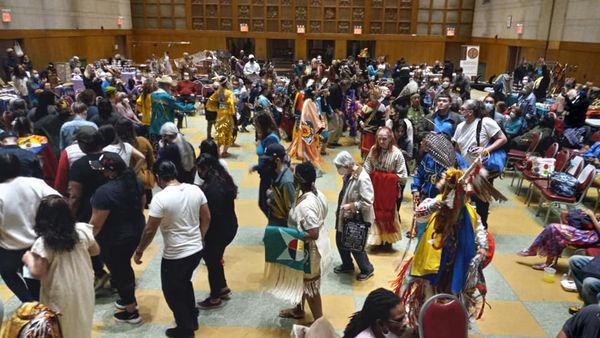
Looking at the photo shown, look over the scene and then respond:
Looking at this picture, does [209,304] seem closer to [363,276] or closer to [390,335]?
[363,276]

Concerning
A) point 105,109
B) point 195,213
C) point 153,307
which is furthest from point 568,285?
point 105,109

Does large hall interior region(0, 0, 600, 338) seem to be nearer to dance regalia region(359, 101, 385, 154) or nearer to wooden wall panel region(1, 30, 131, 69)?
dance regalia region(359, 101, 385, 154)

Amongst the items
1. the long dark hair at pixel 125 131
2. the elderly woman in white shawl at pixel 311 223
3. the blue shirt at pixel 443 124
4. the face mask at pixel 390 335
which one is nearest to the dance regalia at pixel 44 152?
the long dark hair at pixel 125 131

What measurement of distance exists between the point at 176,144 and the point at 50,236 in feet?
8.16

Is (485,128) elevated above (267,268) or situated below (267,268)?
above

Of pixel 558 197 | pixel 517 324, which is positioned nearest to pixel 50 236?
pixel 517 324

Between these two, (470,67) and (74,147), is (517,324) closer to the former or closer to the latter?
(74,147)

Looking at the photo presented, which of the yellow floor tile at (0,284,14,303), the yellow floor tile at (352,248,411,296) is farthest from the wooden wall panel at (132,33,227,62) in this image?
the yellow floor tile at (0,284,14,303)

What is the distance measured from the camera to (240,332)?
14.0 feet

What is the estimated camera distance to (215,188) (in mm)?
4117

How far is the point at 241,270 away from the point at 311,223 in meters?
2.01

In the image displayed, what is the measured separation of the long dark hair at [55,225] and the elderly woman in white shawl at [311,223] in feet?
5.49

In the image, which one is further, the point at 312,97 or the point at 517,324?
the point at 312,97

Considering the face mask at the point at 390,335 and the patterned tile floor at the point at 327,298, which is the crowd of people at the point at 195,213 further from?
the patterned tile floor at the point at 327,298
